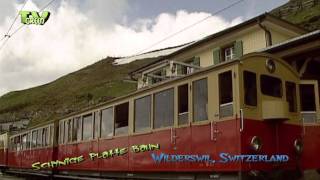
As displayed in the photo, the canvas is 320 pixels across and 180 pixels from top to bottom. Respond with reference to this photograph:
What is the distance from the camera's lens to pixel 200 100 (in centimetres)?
962

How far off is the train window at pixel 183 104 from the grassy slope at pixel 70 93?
53.3 m

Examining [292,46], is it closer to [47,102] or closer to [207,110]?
[207,110]

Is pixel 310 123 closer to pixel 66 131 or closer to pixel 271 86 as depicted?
pixel 271 86

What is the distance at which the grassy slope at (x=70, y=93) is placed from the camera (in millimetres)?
70500

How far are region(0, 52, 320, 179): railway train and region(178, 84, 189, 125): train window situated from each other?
2 centimetres

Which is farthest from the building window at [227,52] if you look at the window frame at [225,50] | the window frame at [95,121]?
the window frame at [95,121]

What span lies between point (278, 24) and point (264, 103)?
512 inches

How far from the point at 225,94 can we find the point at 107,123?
18.1 ft

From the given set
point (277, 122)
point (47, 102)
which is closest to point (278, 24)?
point (277, 122)

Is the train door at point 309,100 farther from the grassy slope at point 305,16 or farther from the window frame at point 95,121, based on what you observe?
the grassy slope at point 305,16

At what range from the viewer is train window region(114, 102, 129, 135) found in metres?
12.6

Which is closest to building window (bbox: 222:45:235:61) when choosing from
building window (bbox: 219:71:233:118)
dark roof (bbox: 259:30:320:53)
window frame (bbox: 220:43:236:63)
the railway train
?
window frame (bbox: 220:43:236:63)

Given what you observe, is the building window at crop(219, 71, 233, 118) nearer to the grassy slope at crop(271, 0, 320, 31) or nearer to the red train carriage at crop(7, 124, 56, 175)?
the red train carriage at crop(7, 124, 56, 175)

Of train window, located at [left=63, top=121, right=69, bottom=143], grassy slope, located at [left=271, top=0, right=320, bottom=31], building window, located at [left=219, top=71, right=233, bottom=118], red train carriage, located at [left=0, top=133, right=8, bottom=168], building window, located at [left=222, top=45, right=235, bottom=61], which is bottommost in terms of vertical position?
red train carriage, located at [left=0, top=133, right=8, bottom=168]
